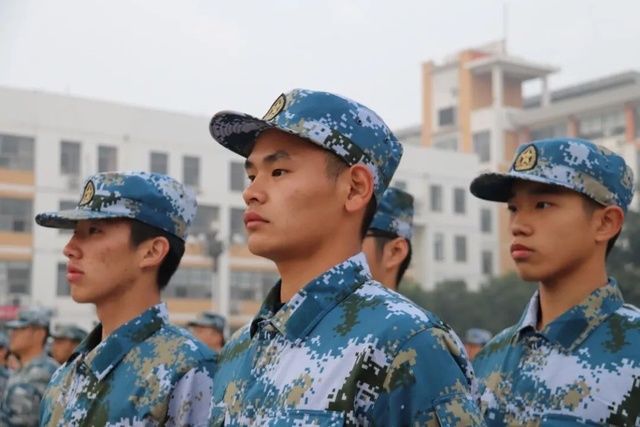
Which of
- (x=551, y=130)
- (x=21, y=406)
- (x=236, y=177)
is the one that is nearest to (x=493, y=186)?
(x=21, y=406)

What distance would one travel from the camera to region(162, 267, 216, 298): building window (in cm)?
2831

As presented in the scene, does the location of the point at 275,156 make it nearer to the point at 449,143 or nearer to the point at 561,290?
the point at 561,290

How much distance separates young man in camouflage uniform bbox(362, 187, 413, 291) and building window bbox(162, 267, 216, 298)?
79.6 ft

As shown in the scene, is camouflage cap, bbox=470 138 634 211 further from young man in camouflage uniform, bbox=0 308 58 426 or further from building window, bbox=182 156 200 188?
building window, bbox=182 156 200 188

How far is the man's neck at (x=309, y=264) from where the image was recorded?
2111mm

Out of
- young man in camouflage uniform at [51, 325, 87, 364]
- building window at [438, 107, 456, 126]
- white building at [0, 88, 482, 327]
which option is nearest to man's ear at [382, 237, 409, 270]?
young man in camouflage uniform at [51, 325, 87, 364]

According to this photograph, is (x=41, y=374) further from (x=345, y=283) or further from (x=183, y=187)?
(x=345, y=283)

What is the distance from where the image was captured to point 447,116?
4241 centimetres

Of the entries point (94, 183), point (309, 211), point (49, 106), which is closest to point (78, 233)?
point (94, 183)

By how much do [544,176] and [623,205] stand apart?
0.28m

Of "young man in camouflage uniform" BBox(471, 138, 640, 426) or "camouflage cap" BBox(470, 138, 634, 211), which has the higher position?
"camouflage cap" BBox(470, 138, 634, 211)

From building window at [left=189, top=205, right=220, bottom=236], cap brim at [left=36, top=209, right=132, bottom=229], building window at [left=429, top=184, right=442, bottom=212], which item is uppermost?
building window at [left=429, top=184, right=442, bottom=212]

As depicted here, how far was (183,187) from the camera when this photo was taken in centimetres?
329

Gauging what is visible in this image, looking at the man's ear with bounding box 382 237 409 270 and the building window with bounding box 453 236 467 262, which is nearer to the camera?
the man's ear with bounding box 382 237 409 270
